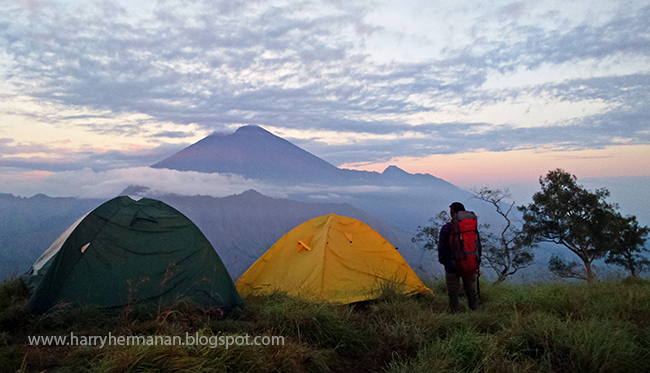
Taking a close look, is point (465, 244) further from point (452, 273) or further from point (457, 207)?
point (457, 207)

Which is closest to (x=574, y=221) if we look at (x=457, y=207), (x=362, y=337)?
(x=457, y=207)

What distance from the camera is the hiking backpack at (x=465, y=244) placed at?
6.46 metres

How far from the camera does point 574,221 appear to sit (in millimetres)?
17406

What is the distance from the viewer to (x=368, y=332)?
16.9ft

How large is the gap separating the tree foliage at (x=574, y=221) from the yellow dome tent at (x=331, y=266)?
13.3 m

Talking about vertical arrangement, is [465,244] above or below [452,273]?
above

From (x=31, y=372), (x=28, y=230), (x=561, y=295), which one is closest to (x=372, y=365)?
(x=31, y=372)

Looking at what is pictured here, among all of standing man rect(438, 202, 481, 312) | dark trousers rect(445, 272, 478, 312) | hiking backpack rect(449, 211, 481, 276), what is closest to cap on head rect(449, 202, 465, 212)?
standing man rect(438, 202, 481, 312)

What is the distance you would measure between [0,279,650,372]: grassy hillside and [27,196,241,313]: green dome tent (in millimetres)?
307

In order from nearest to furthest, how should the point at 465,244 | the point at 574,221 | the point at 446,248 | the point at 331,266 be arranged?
the point at 465,244
the point at 446,248
the point at 331,266
the point at 574,221

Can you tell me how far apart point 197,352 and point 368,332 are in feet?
8.07

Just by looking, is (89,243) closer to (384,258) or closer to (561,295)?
(384,258)

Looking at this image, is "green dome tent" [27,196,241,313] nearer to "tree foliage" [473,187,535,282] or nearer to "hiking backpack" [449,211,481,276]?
"hiking backpack" [449,211,481,276]

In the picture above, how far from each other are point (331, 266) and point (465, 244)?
260 cm
